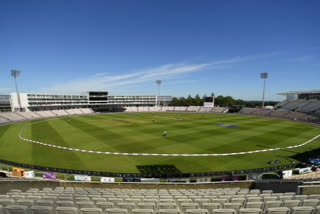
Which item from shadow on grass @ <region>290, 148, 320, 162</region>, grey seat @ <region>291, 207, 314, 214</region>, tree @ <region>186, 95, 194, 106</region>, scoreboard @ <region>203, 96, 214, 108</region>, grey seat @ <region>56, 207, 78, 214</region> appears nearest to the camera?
grey seat @ <region>291, 207, 314, 214</region>

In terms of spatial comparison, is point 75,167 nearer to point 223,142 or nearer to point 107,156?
point 107,156

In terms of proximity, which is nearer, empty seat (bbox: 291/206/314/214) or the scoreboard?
empty seat (bbox: 291/206/314/214)

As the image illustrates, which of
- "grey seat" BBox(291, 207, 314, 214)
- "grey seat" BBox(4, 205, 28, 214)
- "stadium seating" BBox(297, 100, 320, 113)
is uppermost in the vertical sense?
"stadium seating" BBox(297, 100, 320, 113)

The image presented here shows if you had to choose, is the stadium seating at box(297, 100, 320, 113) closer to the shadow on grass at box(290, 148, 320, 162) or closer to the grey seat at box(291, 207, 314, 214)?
the shadow on grass at box(290, 148, 320, 162)

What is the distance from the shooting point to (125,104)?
12925cm

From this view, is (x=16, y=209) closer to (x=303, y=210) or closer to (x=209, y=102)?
(x=303, y=210)

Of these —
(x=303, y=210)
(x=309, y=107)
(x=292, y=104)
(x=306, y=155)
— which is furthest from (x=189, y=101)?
(x=303, y=210)

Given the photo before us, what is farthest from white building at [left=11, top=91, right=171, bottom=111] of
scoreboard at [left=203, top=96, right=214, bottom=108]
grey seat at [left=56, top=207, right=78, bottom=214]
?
grey seat at [left=56, top=207, right=78, bottom=214]

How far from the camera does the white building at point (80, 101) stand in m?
91.2

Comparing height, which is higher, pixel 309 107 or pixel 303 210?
pixel 309 107

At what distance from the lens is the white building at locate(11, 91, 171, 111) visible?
91250 mm

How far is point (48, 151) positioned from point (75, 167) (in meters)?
10.5

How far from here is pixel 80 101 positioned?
110062mm

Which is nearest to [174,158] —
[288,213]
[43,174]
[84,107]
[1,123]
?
[43,174]
